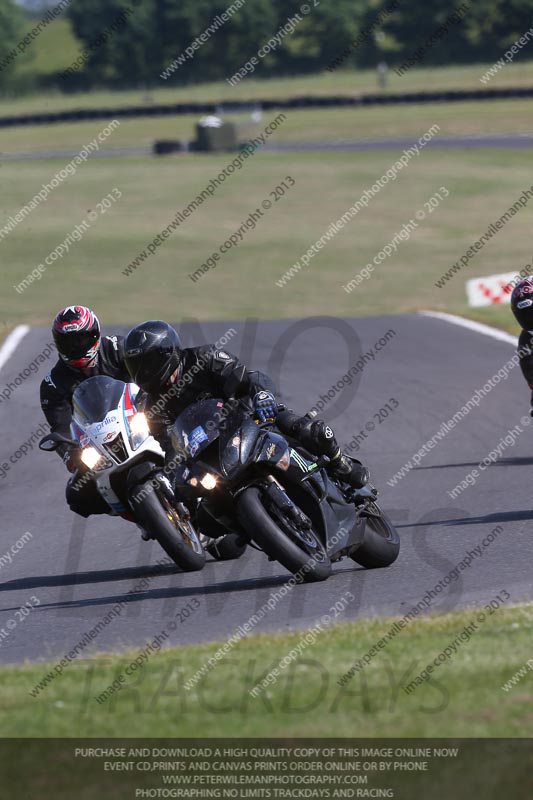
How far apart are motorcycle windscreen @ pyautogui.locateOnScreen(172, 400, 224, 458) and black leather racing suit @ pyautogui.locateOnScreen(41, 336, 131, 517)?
98 cm

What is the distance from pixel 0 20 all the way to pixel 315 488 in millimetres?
94516

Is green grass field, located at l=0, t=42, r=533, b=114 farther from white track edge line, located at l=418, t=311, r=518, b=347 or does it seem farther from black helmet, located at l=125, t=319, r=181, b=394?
black helmet, located at l=125, t=319, r=181, b=394

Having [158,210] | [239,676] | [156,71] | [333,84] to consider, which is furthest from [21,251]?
[156,71]

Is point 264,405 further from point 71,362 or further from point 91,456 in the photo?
point 71,362

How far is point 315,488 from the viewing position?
736cm

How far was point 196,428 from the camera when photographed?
7.09 m

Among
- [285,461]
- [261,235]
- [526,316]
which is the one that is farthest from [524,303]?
[261,235]

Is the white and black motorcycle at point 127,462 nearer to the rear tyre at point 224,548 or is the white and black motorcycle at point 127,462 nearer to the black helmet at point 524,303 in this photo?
the rear tyre at point 224,548

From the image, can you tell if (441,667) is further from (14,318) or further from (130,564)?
(14,318)

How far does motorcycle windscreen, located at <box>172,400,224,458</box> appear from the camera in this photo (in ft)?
23.1

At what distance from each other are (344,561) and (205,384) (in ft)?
5.14

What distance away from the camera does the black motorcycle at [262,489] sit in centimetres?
696

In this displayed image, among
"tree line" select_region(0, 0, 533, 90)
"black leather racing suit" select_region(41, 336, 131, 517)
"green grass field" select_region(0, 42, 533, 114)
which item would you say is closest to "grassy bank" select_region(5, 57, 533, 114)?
"green grass field" select_region(0, 42, 533, 114)

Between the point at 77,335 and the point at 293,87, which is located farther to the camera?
the point at 293,87
